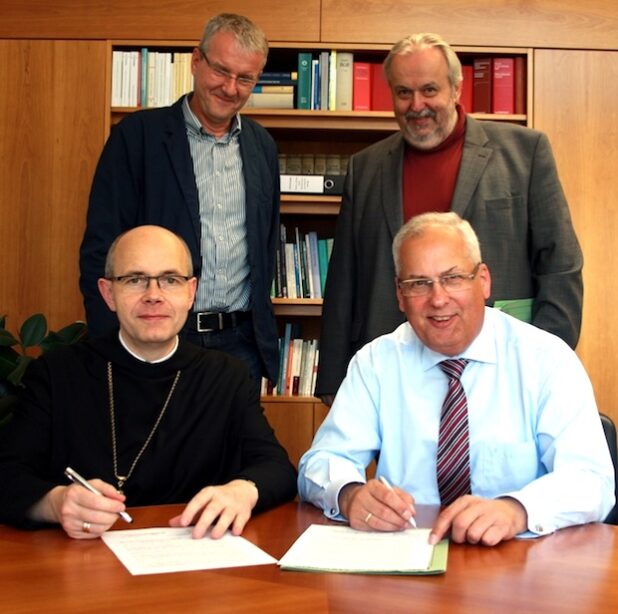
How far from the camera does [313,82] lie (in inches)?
173

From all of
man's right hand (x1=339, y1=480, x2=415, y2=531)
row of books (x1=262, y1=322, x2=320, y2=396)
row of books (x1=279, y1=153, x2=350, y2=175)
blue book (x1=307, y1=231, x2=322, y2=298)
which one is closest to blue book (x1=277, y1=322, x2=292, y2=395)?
row of books (x1=262, y1=322, x2=320, y2=396)

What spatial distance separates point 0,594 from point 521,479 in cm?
117

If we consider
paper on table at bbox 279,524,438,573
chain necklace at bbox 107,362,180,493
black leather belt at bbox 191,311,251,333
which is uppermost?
black leather belt at bbox 191,311,251,333

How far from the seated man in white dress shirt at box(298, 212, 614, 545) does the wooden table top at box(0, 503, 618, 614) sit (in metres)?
0.40

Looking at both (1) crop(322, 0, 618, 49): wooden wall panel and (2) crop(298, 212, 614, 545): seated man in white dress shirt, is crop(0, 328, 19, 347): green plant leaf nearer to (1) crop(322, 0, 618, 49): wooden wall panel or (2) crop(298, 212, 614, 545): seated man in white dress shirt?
(2) crop(298, 212, 614, 545): seated man in white dress shirt

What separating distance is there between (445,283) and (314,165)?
2.45 m

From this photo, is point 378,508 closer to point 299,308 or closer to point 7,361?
point 7,361

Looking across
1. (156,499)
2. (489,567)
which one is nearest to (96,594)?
(489,567)

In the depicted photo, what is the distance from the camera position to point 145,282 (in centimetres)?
238

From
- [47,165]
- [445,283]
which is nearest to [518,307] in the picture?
[445,283]

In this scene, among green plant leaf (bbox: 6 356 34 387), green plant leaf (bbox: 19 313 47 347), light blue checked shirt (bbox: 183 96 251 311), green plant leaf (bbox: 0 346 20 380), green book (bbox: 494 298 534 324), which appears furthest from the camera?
green plant leaf (bbox: 19 313 47 347)

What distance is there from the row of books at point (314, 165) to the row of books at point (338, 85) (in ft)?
0.94

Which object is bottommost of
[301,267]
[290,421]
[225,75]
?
[290,421]

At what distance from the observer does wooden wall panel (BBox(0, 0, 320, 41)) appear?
14.2ft
